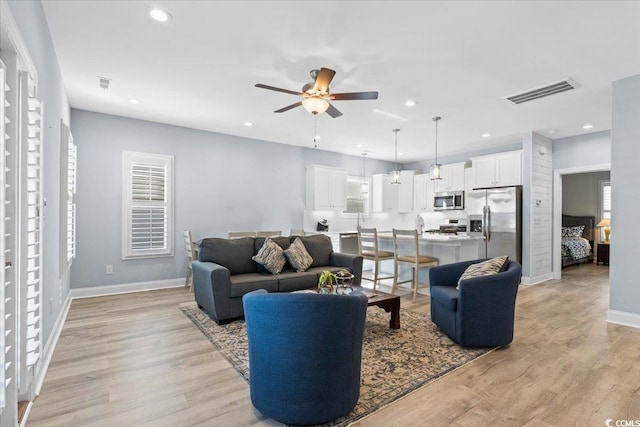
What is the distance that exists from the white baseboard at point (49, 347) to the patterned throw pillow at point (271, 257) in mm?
2098

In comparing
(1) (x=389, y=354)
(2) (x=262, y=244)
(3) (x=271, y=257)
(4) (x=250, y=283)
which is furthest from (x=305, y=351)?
(2) (x=262, y=244)

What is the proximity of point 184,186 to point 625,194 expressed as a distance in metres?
6.03

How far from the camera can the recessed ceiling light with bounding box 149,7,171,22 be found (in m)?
2.48

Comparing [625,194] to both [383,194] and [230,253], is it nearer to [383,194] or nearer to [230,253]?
[230,253]

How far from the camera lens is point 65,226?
3457 mm

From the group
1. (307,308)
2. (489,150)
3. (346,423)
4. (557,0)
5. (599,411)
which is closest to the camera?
(307,308)

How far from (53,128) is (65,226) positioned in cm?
103

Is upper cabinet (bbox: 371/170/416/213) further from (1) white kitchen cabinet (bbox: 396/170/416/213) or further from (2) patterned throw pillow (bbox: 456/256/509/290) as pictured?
(2) patterned throw pillow (bbox: 456/256/509/290)

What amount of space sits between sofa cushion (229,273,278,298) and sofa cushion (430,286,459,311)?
179 centimetres

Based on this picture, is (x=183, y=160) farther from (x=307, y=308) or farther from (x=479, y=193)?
(x=479, y=193)

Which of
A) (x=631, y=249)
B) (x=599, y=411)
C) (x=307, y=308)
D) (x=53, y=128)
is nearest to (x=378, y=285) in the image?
(x=631, y=249)

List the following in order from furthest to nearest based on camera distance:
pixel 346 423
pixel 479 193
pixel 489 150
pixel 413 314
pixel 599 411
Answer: pixel 489 150
pixel 479 193
pixel 413 314
pixel 599 411
pixel 346 423

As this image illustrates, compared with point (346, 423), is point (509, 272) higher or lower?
higher

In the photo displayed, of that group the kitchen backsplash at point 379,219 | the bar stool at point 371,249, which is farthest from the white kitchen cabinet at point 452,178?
the bar stool at point 371,249
